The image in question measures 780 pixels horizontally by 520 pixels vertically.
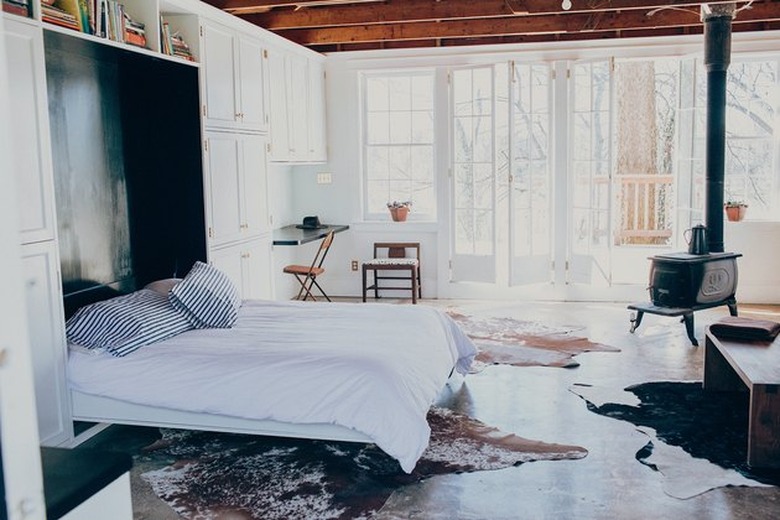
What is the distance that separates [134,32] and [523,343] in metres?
3.63

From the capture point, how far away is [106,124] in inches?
177

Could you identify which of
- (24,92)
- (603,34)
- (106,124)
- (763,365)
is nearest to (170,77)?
(106,124)

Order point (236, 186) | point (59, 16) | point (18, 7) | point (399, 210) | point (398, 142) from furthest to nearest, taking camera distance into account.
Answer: point (398, 142)
point (399, 210)
point (236, 186)
point (59, 16)
point (18, 7)

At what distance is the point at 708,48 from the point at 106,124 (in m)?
4.70

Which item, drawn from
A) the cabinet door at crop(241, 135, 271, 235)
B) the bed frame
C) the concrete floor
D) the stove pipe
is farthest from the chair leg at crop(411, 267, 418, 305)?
the bed frame

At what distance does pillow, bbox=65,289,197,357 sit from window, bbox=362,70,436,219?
4.28m

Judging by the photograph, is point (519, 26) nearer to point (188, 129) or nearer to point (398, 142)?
point (398, 142)

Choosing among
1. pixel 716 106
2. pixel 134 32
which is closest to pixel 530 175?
pixel 716 106

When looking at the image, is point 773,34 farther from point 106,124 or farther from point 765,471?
point 106,124

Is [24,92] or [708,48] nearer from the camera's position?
[24,92]

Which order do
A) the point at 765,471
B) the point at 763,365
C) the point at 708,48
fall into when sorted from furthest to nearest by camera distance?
1. the point at 708,48
2. the point at 763,365
3. the point at 765,471

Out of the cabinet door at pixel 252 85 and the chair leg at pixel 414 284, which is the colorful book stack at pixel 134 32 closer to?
the cabinet door at pixel 252 85

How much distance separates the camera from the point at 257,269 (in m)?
5.91

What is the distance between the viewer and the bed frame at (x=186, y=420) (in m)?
3.51
